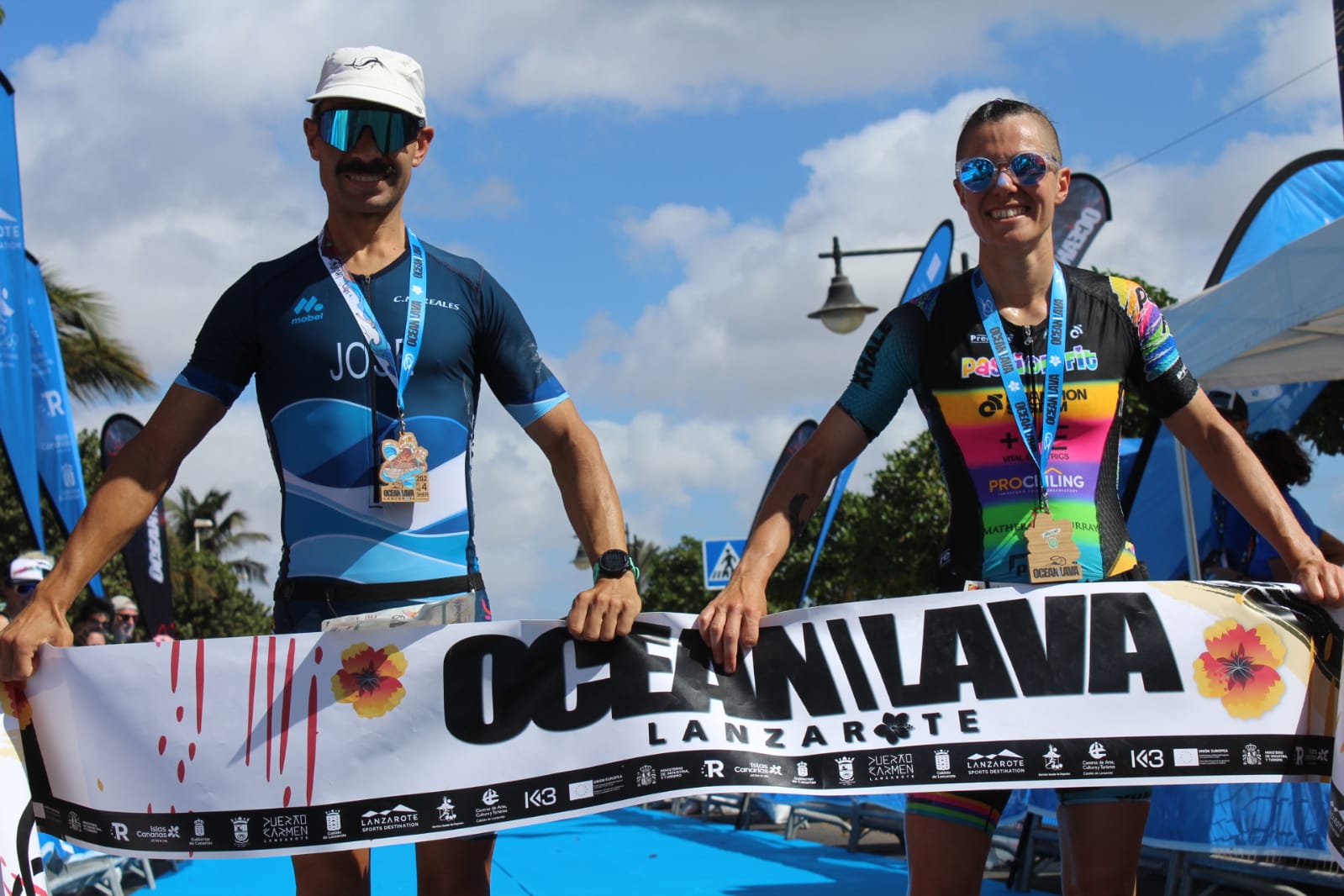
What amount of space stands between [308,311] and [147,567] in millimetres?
11825

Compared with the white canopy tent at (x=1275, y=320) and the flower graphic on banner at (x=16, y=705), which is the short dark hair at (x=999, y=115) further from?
the white canopy tent at (x=1275, y=320)

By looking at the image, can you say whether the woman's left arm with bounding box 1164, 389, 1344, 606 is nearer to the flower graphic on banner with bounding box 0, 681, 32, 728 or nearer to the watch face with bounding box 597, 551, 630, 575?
the watch face with bounding box 597, 551, 630, 575

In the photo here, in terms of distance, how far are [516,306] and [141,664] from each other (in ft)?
4.03

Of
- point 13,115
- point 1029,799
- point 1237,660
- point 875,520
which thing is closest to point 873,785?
point 1237,660

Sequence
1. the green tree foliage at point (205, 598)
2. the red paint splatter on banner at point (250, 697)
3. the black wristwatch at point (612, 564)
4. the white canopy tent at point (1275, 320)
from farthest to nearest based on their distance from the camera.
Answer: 1. the green tree foliage at point (205, 598)
2. the white canopy tent at point (1275, 320)
3. the red paint splatter on banner at point (250, 697)
4. the black wristwatch at point (612, 564)

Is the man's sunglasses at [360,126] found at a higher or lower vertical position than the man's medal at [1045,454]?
higher

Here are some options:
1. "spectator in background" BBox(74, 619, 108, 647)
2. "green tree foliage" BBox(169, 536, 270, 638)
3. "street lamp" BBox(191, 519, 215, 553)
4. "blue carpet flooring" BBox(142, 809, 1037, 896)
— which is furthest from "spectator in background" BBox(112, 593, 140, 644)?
"street lamp" BBox(191, 519, 215, 553)

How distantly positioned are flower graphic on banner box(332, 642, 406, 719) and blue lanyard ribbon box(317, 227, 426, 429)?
1.77ft

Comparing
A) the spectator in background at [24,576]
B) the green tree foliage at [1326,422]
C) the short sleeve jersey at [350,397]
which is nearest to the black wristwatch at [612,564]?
the short sleeve jersey at [350,397]

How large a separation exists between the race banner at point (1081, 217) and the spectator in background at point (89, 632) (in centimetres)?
752

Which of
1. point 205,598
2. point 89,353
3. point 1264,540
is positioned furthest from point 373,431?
point 205,598

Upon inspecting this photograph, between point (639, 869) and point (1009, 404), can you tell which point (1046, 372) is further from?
point (639, 869)

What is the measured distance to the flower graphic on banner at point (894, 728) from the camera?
3199 millimetres

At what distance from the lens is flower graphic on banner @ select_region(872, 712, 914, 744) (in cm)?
320
